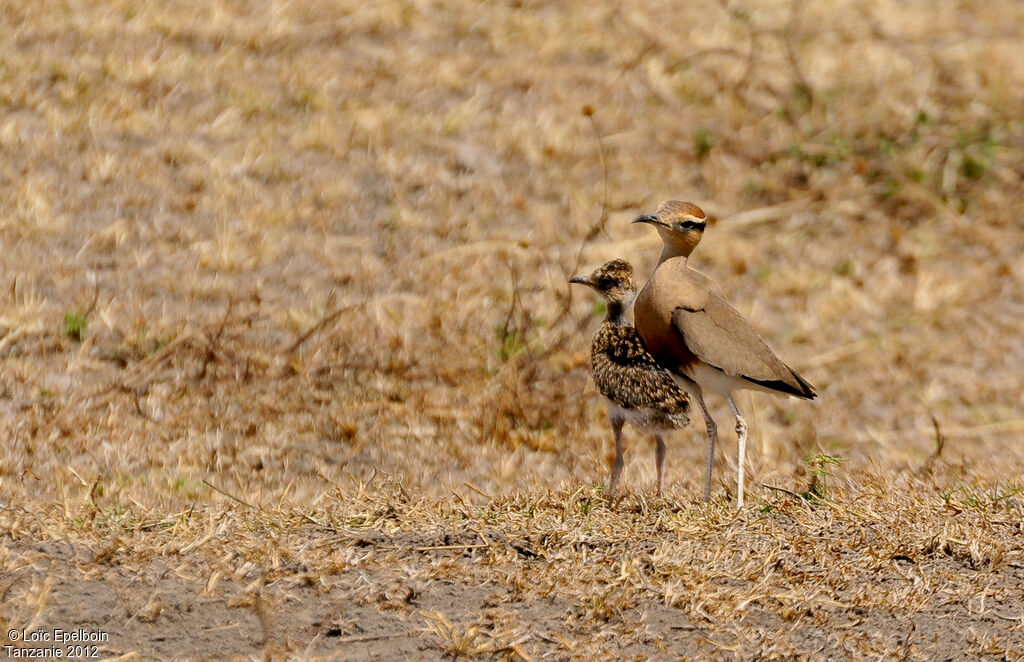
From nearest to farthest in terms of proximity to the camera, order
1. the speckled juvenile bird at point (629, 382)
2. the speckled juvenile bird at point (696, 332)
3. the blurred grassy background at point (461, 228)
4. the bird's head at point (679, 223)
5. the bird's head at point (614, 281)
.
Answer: the speckled juvenile bird at point (696, 332) < the bird's head at point (679, 223) < the speckled juvenile bird at point (629, 382) < the bird's head at point (614, 281) < the blurred grassy background at point (461, 228)

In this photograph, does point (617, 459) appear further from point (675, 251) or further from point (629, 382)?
point (675, 251)

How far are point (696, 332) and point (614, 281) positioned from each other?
0.71 m

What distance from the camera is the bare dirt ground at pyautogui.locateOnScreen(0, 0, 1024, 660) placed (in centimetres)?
449

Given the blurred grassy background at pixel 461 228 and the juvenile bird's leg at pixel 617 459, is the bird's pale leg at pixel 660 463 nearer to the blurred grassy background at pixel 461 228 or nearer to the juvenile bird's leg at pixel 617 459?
the juvenile bird's leg at pixel 617 459

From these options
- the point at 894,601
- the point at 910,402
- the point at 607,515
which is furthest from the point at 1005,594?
the point at 910,402

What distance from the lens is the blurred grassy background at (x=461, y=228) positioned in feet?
23.9

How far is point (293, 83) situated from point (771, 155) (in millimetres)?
3668

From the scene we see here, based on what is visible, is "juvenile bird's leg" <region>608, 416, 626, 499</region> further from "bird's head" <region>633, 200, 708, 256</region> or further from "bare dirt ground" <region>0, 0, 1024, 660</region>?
"bird's head" <region>633, 200, 708, 256</region>

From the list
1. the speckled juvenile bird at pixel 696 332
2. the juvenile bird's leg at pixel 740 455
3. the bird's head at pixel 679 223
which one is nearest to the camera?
the juvenile bird's leg at pixel 740 455

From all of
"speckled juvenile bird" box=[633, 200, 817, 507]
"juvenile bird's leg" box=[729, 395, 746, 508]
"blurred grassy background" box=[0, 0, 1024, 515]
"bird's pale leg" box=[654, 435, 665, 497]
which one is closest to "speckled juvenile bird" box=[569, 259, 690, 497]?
"bird's pale leg" box=[654, 435, 665, 497]

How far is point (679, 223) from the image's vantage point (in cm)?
549

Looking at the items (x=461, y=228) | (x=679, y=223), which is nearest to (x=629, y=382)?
(x=679, y=223)

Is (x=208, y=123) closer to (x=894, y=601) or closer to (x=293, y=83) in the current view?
(x=293, y=83)

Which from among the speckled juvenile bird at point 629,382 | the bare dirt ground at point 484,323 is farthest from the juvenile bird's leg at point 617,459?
the bare dirt ground at point 484,323
